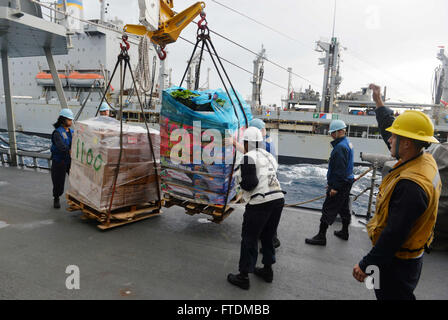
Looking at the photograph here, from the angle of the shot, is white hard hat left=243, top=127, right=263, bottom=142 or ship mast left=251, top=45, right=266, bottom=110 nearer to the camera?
white hard hat left=243, top=127, right=263, bottom=142

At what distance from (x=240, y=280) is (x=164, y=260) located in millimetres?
998

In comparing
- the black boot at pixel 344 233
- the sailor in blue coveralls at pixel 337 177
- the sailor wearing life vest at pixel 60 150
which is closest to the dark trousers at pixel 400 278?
the sailor in blue coveralls at pixel 337 177

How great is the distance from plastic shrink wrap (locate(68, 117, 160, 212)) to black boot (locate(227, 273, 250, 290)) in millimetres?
2167

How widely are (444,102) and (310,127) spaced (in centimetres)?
1154

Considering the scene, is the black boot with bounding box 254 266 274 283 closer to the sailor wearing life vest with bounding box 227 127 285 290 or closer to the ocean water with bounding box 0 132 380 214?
the sailor wearing life vest with bounding box 227 127 285 290

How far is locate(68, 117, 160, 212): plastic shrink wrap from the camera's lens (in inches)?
148

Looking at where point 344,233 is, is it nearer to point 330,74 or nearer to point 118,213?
point 118,213

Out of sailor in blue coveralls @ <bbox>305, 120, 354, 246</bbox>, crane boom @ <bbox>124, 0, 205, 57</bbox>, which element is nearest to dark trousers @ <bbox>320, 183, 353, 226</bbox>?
sailor in blue coveralls @ <bbox>305, 120, 354, 246</bbox>

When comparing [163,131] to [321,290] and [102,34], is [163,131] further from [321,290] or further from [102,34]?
[102,34]

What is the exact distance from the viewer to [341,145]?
11.7 ft

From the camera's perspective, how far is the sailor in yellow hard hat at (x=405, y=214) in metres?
1.55

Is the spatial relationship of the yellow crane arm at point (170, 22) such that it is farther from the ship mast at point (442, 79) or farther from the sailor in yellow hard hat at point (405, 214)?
the ship mast at point (442, 79)
